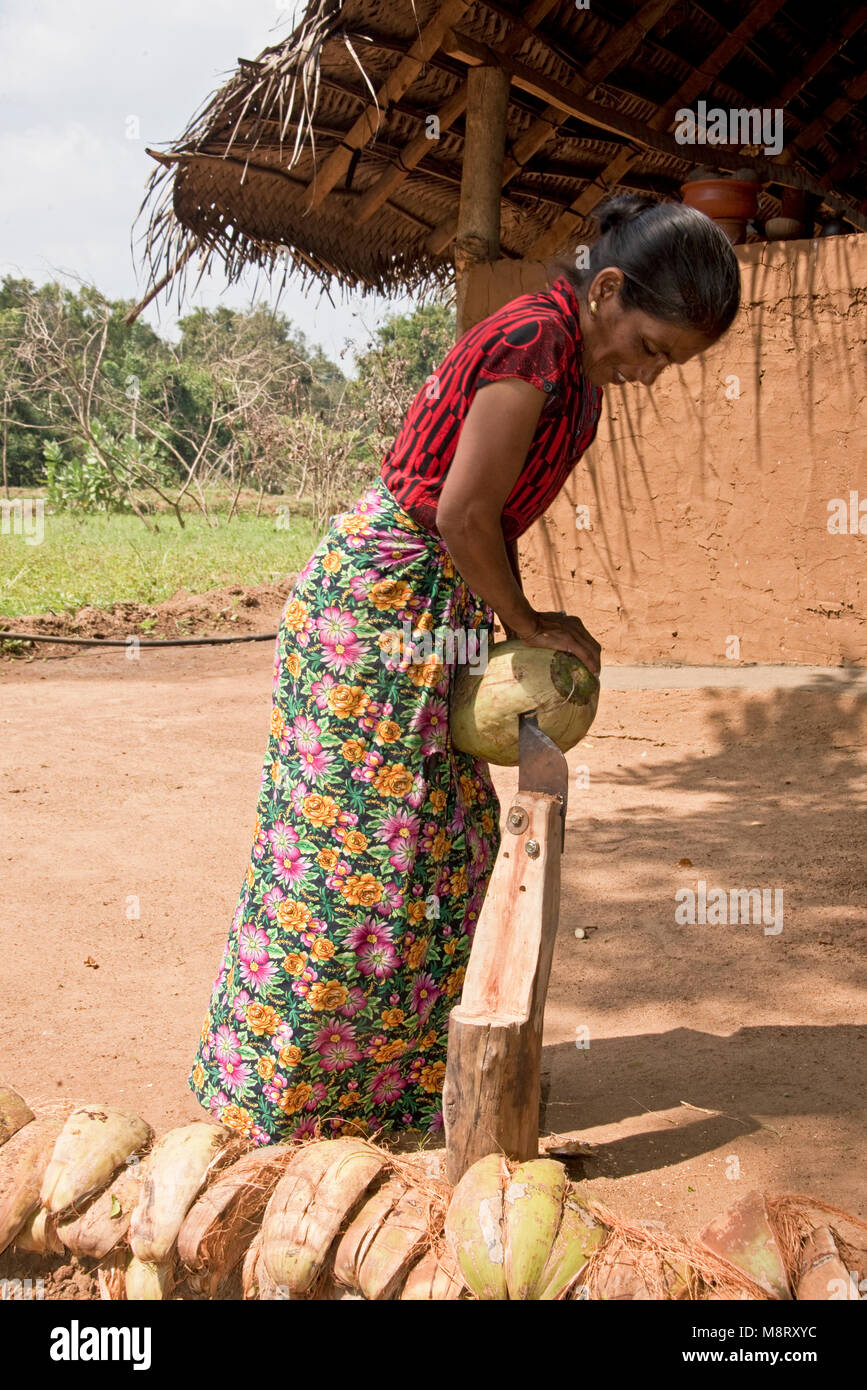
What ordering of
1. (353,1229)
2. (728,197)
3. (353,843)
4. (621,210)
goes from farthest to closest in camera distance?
(728,197) → (353,843) → (621,210) → (353,1229)

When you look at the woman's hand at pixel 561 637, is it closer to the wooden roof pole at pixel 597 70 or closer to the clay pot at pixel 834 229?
the wooden roof pole at pixel 597 70

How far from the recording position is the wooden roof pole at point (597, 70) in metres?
5.08

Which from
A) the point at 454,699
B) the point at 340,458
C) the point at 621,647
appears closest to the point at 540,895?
the point at 454,699

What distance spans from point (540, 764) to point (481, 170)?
422cm

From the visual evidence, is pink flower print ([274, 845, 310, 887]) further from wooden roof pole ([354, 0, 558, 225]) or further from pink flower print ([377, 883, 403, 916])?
wooden roof pole ([354, 0, 558, 225])

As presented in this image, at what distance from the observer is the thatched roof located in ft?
16.4

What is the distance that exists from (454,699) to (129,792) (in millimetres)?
3263

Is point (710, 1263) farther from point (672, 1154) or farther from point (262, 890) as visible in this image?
point (262, 890)

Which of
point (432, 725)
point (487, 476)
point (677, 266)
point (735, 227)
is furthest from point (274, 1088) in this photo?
point (735, 227)

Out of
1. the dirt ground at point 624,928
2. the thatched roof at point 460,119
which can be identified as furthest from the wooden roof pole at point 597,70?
the dirt ground at point 624,928

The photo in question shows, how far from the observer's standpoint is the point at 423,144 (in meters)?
5.61

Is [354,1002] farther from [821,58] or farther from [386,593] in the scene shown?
[821,58]

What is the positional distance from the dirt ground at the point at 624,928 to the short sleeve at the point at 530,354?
1.50 metres

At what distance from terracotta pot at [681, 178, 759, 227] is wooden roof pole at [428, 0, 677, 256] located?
67 cm
